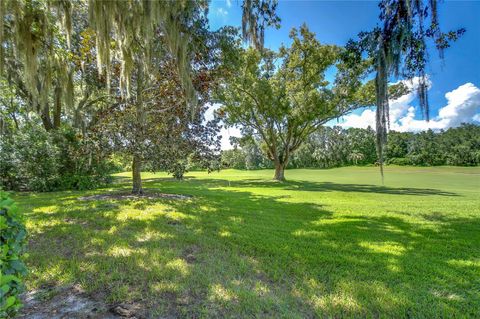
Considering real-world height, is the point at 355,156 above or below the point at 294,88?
below

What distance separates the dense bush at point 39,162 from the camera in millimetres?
9438

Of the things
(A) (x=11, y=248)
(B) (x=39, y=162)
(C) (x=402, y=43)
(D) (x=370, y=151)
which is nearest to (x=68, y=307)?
(A) (x=11, y=248)

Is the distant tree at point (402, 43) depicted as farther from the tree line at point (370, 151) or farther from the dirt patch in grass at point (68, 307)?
the tree line at point (370, 151)

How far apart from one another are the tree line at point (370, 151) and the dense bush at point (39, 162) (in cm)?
3591

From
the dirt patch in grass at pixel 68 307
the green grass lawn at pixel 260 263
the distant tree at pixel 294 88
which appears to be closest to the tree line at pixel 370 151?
the distant tree at pixel 294 88

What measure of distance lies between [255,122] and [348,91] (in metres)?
6.50

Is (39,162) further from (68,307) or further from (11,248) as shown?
(11,248)

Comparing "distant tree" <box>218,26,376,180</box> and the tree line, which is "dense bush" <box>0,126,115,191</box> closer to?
"distant tree" <box>218,26,376,180</box>

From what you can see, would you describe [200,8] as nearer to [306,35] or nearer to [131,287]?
[131,287]

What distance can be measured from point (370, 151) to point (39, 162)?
2421 inches

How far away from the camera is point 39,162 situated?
9.63 meters

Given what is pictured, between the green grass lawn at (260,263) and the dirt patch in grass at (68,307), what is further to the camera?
the green grass lawn at (260,263)

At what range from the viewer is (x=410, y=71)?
5750 millimetres

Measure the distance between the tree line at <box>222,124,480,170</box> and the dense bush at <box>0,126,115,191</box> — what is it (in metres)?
35.9
